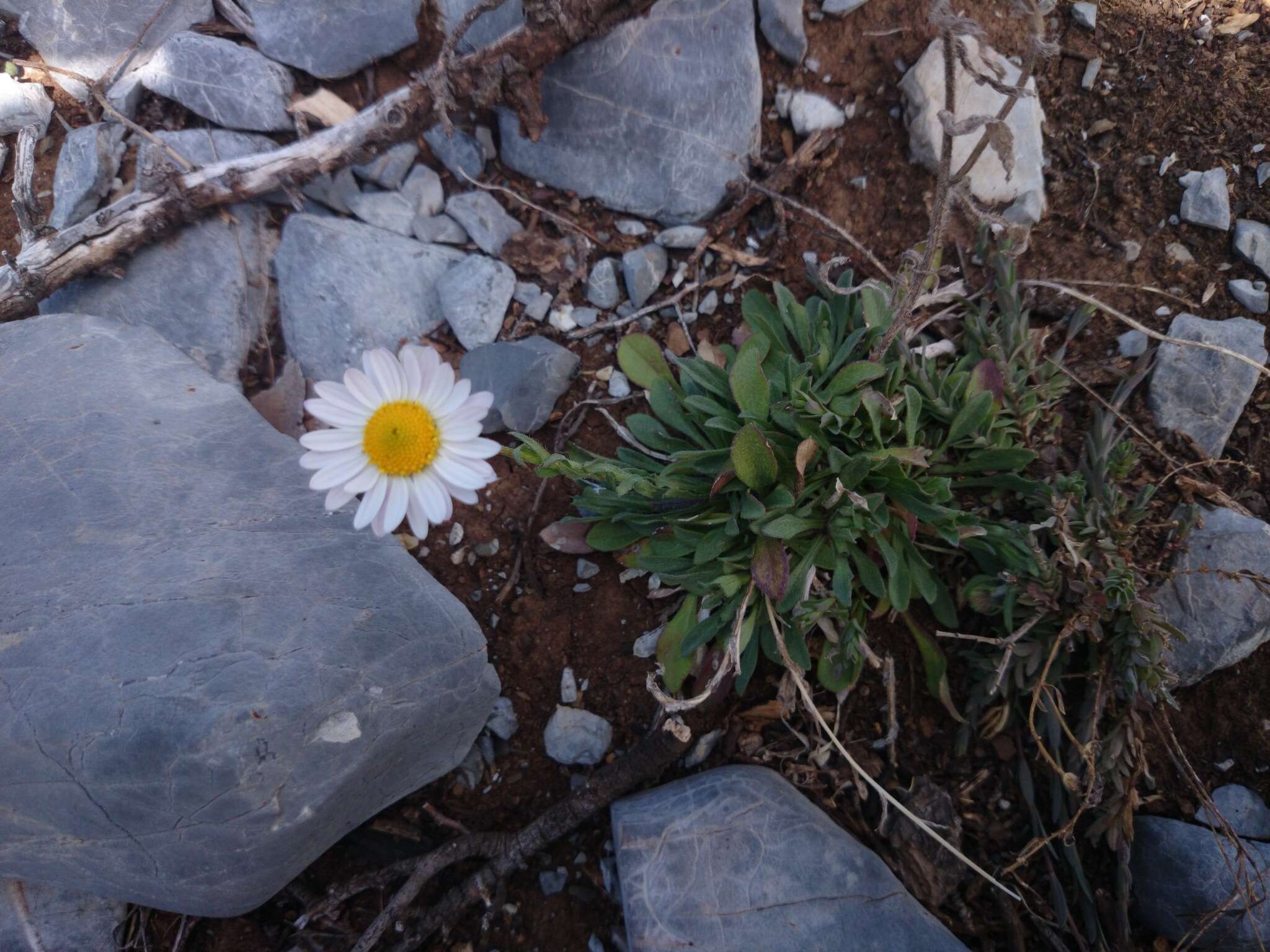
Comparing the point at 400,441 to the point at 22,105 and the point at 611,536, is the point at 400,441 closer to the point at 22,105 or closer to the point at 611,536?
the point at 611,536

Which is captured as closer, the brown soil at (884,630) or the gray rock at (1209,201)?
the brown soil at (884,630)

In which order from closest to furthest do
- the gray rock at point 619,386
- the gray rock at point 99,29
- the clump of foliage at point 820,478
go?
1. the clump of foliage at point 820,478
2. the gray rock at point 619,386
3. the gray rock at point 99,29

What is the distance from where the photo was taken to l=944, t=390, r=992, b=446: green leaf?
8.09 ft

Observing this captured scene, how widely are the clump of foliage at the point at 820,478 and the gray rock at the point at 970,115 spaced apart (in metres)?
0.51

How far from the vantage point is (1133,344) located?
2887mm

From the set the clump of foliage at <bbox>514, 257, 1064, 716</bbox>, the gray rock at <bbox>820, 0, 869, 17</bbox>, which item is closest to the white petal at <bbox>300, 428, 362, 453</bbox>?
the clump of foliage at <bbox>514, 257, 1064, 716</bbox>

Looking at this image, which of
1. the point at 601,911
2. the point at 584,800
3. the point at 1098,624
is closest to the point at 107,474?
the point at 584,800

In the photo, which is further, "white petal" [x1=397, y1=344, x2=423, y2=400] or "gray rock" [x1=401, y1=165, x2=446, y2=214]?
"gray rock" [x1=401, y1=165, x2=446, y2=214]

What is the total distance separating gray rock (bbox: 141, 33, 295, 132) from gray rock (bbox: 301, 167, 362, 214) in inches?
10.4

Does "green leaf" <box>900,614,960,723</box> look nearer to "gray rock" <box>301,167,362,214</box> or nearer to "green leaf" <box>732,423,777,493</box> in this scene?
"green leaf" <box>732,423,777,493</box>

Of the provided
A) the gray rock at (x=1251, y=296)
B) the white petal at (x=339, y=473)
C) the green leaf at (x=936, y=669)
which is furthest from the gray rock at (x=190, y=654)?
the gray rock at (x=1251, y=296)

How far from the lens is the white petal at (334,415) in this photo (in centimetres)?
209

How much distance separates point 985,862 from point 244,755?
7.12 ft

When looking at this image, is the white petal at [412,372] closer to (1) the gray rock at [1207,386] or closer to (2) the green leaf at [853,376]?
(2) the green leaf at [853,376]
